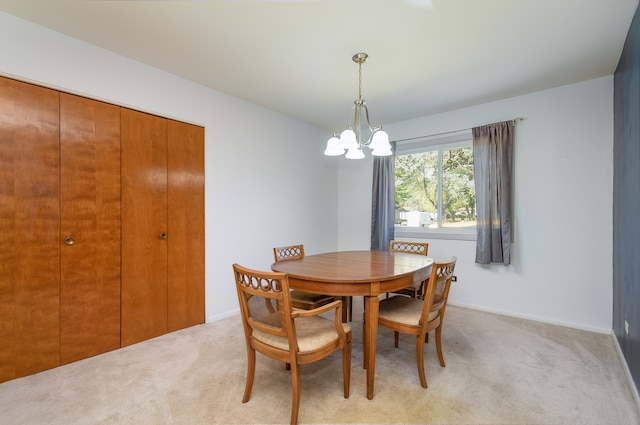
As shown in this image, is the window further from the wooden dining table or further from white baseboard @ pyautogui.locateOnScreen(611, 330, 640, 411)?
the wooden dining table

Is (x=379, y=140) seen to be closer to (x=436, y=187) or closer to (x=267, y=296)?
(x=267, y=296)

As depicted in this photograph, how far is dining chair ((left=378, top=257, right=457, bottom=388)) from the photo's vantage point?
185 cm

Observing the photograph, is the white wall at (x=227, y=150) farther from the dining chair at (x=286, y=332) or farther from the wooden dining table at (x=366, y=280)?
the dining chair at (x=286, y=332)

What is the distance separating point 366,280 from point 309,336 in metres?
0.48

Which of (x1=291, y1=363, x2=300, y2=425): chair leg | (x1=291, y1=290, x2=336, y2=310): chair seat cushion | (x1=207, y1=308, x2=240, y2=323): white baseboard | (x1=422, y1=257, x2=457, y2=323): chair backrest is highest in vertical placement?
(x1=422, y1=257, x2=457, y2=323): chair backrest

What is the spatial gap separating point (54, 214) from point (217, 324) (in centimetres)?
175

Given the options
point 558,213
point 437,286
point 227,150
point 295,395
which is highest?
point 227,150

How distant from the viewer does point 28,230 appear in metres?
2.06

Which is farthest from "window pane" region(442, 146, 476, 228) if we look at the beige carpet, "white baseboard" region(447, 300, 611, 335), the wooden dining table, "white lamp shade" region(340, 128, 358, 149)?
"white lamp shade" region(340, 128, 358, 149)

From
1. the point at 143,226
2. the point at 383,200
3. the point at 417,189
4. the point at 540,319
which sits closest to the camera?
the point at 143,226

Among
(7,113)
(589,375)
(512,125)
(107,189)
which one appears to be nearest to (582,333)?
(589,375)

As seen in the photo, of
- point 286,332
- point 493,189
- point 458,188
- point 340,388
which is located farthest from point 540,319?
point 286,332

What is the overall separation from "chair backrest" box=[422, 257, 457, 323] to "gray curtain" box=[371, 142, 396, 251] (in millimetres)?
2139

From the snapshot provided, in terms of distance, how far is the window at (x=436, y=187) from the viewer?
12.2ft
